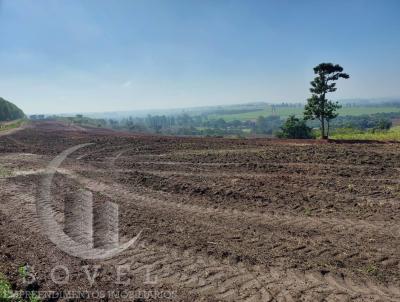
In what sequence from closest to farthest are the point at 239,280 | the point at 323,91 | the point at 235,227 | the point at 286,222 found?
the point at 239,280 → the point at 235,227 → the point at 286,222 → the point at 323,91

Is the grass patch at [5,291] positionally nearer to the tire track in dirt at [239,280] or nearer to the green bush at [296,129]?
the tire track in dirt at [239,280]

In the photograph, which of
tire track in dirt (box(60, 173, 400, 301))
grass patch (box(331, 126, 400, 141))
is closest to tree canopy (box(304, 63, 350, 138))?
grass patch (box(331, 126, 400, 141))

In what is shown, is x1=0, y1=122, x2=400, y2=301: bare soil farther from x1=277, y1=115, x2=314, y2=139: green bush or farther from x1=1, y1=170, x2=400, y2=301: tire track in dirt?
x1=277, y1=115, x2=314, y2=139: green bush

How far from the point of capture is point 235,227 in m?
7.72

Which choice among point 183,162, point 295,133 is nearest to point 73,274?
point 183,162

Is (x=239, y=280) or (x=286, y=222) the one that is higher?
(x=286, y=222)

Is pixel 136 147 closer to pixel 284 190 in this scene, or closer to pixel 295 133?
pixel 284 190

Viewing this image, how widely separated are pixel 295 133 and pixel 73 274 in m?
32.3

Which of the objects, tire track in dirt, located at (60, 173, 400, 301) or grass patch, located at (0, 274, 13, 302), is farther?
tire track in dirt, located at (60, 173, 400, 301)

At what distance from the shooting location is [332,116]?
26.3 meters

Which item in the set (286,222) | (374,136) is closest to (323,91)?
(374,136)

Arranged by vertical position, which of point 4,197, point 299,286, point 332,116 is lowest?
point 299,286

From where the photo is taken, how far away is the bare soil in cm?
535

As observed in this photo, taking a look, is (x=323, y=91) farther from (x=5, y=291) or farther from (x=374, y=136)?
(x=5, y=291)
